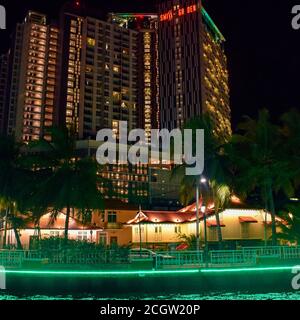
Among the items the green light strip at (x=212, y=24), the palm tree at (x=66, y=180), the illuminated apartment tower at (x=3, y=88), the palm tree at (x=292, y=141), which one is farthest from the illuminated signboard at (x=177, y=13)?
the palm tree at (x=66, y=180)

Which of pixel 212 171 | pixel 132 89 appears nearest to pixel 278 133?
pixel 212 171

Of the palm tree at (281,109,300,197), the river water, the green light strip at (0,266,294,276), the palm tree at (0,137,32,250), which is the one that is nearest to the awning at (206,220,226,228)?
the palm tree at (281,109,300,197)

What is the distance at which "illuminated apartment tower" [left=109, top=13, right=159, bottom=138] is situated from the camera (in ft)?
542

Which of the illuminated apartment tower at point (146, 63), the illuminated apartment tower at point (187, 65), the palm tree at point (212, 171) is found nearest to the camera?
the palm tree at point (212, 171)

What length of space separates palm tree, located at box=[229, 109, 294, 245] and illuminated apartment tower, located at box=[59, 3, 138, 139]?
10505 centimetres

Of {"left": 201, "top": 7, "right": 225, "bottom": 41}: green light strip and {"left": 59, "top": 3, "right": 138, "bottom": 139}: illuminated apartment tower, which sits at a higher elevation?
{"left": 201, "top": 7, "right": 225, "bottom": 41}: green light strip

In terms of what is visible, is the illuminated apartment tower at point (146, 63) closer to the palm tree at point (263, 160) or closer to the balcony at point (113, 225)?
the balcony at point (113, 225)

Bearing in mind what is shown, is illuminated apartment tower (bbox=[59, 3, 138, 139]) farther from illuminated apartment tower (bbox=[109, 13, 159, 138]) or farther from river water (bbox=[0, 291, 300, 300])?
river water (bbox=[0, 291, 300, 300])

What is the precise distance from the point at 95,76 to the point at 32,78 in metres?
21.8

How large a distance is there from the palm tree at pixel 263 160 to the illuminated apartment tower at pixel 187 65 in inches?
4702

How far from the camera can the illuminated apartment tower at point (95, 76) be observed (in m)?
146
